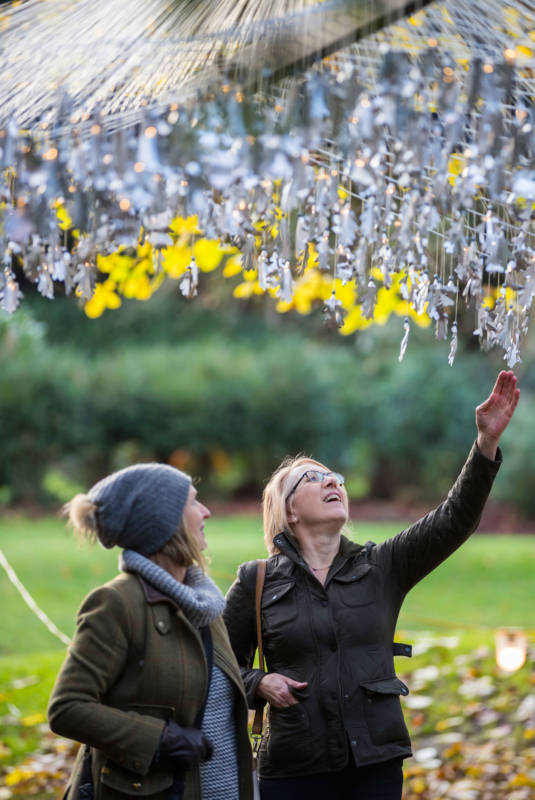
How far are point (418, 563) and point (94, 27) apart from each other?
190 cm

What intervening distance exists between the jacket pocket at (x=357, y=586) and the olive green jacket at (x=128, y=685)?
0.62 metres

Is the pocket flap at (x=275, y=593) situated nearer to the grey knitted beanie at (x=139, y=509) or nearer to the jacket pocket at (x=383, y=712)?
the jacket pocket at (x=383, y=712)

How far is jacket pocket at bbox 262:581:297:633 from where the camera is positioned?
2.82 meters

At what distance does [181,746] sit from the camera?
221 centimetres

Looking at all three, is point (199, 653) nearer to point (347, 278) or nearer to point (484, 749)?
point (347, 278)

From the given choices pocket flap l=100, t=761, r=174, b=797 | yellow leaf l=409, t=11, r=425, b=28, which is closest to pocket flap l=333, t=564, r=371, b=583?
pocket flap l=100, t=761, r=174, b=797

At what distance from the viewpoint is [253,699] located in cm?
281

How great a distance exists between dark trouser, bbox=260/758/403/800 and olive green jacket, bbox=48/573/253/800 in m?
0.49

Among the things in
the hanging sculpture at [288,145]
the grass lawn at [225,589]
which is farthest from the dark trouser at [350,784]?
the grass lawn at [225,589]

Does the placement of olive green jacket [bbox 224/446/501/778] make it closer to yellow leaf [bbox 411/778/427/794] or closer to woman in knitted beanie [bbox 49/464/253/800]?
woman in knitted beanie [bbox 49/464/253/800]

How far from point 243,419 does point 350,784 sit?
46.9 feet

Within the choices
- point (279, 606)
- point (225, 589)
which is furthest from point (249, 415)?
point (279, 606)

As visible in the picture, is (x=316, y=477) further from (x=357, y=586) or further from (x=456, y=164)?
(x=456, y=164)

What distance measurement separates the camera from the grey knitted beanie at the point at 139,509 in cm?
233
